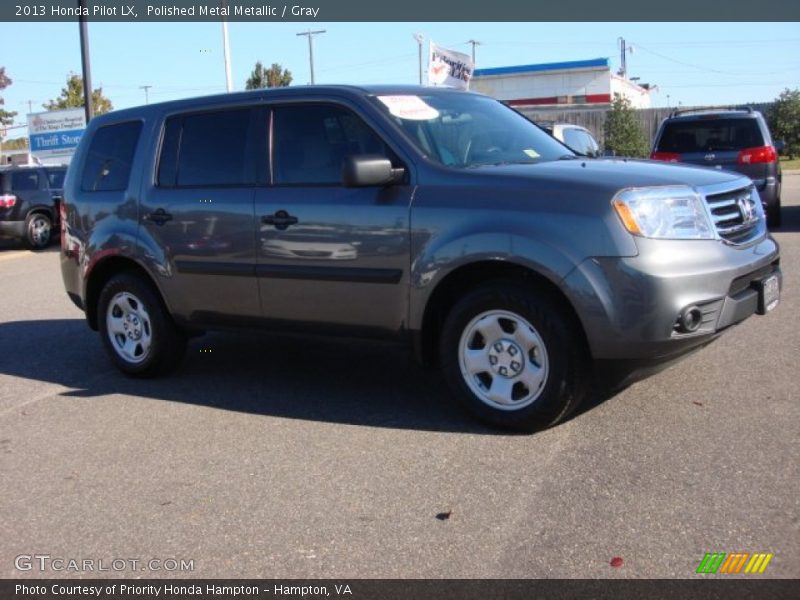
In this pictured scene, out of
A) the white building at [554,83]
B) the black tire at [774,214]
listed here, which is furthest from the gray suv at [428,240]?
the white building at [554,83]

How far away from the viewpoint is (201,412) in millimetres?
5629

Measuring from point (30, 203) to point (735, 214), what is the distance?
1564 cm

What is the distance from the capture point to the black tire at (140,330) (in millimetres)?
6312

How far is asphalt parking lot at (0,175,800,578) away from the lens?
350cm

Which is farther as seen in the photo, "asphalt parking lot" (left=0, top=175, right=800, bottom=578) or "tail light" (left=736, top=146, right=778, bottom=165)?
"tail light" (left=736, top=146, right=778, bottom=165)

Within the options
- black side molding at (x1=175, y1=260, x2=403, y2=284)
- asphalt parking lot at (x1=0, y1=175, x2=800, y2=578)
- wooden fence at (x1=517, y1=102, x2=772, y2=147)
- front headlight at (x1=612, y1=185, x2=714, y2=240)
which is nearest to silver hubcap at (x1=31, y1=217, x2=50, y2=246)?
asphalt parking lot at (x1=0, y1=175, x2=800, y2=578)

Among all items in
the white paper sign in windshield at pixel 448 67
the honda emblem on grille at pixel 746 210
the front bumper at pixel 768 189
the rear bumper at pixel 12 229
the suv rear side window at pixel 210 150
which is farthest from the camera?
the white paper sign in windshield at pixel 448 67

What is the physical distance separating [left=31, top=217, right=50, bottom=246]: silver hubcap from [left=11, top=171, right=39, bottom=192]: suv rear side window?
2.18ft

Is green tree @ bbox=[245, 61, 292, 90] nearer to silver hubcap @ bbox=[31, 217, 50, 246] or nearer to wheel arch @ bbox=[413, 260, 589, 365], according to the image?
silver hubcap @ bbox=[31, 217, 50, 246]

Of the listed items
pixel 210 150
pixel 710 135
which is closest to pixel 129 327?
pixel 210 150

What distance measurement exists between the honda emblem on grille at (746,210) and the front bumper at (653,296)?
51 cm

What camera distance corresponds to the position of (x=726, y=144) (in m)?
12.5

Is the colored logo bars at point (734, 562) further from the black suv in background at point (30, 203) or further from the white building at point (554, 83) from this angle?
the white building at point (554, 83)
